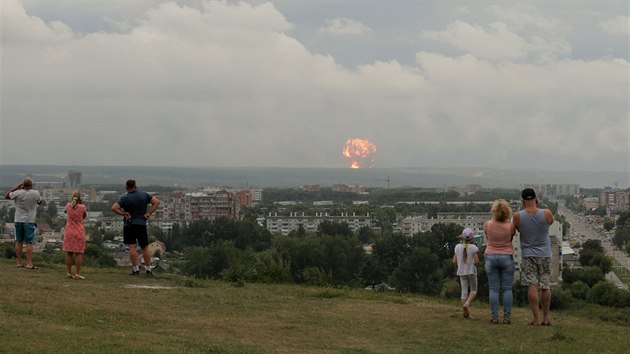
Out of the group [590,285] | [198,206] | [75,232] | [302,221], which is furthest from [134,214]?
[198,206]

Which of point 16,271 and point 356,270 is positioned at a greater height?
point 16,271

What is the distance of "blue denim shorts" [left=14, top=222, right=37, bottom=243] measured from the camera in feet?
46.9

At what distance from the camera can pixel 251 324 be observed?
9586mm

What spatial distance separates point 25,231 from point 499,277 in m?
8.27

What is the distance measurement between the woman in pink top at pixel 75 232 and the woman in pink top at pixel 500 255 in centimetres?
662

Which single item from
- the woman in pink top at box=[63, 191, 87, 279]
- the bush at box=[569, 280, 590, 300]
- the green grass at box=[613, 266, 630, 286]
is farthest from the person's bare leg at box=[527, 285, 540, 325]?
the green grass at box=[613, 266, 630, 286]

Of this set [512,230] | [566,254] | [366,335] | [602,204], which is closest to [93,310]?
[366,335]

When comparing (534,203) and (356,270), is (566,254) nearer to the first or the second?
(356,270)

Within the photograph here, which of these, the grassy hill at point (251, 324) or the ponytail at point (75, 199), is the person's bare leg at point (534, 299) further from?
the ponytail at point (75, 199)

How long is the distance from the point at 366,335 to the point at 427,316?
175 centimetres

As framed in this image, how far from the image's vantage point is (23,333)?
26.2ft

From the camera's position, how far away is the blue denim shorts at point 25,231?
563 inches

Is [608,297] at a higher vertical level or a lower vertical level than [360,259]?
higher

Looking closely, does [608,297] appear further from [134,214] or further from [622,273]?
[622,273]
